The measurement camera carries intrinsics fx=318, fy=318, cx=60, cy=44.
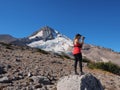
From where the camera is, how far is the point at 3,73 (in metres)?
22.9

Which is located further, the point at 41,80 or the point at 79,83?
the point at 41,80

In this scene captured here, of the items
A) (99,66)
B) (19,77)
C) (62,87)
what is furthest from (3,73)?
(99,66)

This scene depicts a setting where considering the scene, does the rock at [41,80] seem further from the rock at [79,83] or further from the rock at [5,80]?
the rock at [79,83]

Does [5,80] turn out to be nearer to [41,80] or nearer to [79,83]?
[41,80]

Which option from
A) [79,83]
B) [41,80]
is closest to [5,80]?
[41,80]

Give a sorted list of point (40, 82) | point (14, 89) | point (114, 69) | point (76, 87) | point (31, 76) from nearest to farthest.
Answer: point (76, 87)
point (14, 89)
point (40, 82)
point (31, 76)
point (114, 69)

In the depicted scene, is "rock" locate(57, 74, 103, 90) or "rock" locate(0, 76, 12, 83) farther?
"rock" locate(0, 76, 12, 83)

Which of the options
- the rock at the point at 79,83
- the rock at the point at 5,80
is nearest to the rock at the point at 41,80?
the rock at the point at 5,80

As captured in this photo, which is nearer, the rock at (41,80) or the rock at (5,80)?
the rock at (5,80)

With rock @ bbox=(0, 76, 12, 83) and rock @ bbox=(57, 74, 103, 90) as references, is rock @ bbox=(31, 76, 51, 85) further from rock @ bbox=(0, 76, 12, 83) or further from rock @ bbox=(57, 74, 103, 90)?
rock @ bbox=(57, 74, 103, 90)

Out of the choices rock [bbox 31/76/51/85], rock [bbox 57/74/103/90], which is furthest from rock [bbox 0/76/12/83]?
rock [bbox 57/74/103/90]

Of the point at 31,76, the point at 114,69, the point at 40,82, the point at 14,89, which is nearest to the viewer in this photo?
the point at 14,89

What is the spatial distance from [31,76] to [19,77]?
1159mm

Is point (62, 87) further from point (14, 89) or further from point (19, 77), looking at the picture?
point (19, 77)
